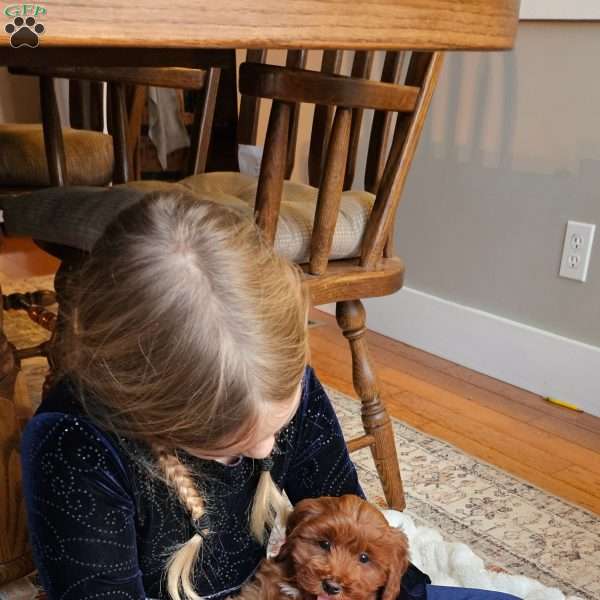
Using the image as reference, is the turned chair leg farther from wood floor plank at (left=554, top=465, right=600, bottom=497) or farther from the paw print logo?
wood floor plank at (left=554, top=465, right=600, bottom=497)

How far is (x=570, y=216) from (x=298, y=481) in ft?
3.77

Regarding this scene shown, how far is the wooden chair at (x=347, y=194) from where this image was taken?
0.96m

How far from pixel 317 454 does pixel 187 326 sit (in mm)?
378

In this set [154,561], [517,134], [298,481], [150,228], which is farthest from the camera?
[517,134]

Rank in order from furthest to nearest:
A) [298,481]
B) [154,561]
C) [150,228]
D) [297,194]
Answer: [297,194] < [298,481] < [154,561] < [150,228]

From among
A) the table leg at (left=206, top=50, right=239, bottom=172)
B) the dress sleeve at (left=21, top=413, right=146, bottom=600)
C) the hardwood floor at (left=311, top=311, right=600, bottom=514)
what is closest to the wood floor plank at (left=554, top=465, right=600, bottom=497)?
the hardwood floor at (left=311, top=311, right=600, bottom=514)

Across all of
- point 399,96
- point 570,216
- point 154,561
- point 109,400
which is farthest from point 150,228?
point 570,216

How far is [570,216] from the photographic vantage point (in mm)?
1843

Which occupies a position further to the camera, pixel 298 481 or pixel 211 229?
pixel 298 481

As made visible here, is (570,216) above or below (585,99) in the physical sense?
below

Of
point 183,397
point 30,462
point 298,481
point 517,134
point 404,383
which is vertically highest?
point 517,134

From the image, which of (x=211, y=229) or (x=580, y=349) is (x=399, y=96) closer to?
(x=211, y=229)

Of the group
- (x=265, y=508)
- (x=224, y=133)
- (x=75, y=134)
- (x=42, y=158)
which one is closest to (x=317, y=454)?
(x=265, y=508)

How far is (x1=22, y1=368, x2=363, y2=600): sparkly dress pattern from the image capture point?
2.42 feet
